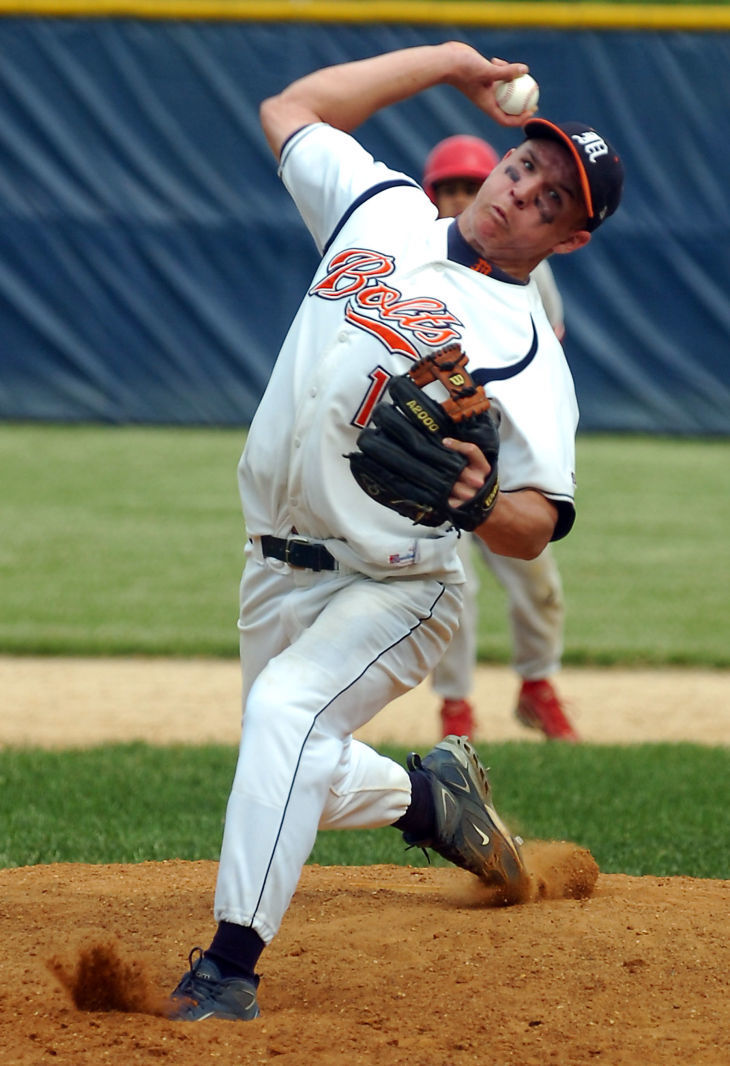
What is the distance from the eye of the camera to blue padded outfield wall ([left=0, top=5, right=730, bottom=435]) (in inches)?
578

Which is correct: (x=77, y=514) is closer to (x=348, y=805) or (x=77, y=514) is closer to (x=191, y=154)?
(x=191, y=154)

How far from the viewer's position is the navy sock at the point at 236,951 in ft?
8.81

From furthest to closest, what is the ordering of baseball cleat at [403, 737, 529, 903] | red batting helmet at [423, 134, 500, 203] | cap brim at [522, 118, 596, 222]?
red batting helmet at [423, 134, 500, 203]
baseball cleat at [403, 737, 529, 903]
cap brim at [522, 118, 596, 222]

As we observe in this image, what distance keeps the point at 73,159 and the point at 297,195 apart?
1201 cm

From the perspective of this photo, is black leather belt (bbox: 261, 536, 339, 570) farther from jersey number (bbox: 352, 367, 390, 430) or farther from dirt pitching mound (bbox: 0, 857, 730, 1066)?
dirt pitching mound (bbox: 0, 857, 730, 1066)

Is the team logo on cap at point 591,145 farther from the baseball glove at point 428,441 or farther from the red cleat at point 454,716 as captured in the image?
the red cleat at point 454,716

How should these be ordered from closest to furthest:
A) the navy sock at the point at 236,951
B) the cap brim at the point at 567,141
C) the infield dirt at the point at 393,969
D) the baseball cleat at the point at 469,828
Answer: the infield dirt at the point at 393,969, the navy sock at the point at 236,951, the cap brim at the point at 567,141, the baseball cleat at the point at 469,828

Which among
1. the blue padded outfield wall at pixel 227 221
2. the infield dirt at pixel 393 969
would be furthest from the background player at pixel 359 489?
the blue padded outfield wall at pixel 227 221

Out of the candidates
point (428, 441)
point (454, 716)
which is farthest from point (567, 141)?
point (454, 716)

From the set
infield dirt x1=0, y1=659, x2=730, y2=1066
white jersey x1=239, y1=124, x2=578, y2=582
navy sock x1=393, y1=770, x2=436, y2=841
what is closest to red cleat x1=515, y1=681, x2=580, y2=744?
infield dirt x1=0, y1=659, x2=730, y2=1066

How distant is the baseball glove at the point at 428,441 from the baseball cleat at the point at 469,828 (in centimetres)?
96

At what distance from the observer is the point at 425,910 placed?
3420mm

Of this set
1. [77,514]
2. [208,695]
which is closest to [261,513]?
[208,695]

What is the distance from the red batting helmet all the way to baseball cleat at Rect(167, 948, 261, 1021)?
389 cm
